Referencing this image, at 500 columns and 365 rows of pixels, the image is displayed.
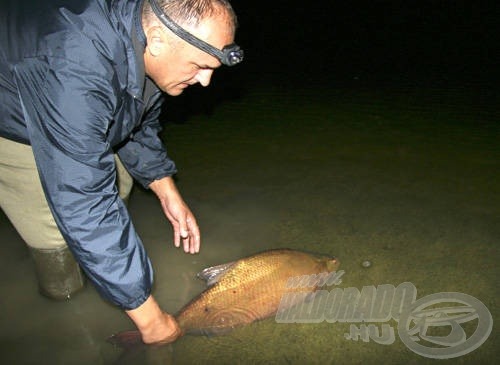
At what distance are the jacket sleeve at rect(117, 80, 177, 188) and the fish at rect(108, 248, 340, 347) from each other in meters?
0.81

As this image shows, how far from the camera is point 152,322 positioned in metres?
1.95

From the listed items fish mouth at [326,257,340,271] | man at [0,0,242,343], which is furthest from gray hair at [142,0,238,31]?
fish mouth at [326,257,340,271]

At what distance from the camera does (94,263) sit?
1.70 meters

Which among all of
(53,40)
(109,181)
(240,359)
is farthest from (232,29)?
(240,359)

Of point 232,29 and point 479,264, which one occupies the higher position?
point 232,29

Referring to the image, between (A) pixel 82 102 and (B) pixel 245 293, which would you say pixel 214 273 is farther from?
(A) pixel 82 102

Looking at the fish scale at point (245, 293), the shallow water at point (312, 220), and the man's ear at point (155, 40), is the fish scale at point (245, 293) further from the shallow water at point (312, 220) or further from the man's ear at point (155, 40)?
the man's ear at point (155, 40)

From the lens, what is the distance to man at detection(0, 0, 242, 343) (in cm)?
153

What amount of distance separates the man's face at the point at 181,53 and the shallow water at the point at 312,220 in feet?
5.16

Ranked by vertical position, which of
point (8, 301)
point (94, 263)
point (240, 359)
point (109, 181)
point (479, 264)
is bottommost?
point (8, 301)

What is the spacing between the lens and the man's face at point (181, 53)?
5.47ft

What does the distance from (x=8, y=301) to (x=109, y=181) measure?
187 centimetres

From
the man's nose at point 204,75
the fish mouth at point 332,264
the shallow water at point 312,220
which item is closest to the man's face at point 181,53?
the man's nose at point 204,75

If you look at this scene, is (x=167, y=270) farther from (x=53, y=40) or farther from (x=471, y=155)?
(x=471, y=155)
